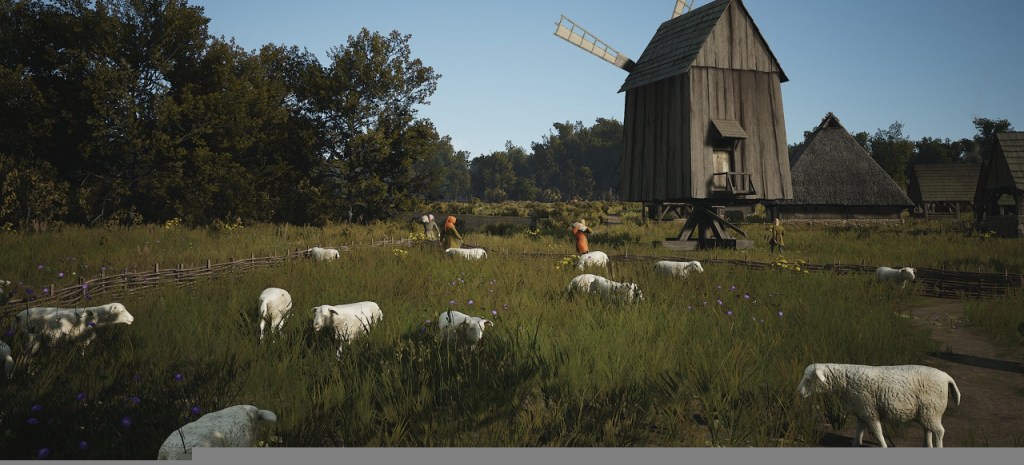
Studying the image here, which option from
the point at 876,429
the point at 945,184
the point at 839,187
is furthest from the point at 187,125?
the point at 945,184

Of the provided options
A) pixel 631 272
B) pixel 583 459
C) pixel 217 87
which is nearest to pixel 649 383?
pixel 583 459

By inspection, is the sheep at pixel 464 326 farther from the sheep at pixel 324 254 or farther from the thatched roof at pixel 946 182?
the thatched roof at pixel 946 182

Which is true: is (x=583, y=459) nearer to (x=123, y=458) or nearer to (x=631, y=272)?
(x=123, y=458)

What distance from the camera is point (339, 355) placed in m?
5.89

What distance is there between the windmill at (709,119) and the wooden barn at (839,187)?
58.6 ft

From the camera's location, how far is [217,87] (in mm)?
21891

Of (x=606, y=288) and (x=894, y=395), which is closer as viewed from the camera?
(x=894, y=395)

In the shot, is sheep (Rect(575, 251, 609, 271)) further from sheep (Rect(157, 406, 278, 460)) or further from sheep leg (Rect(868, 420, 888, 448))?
sheep (Rect(157, 406, 278, 460))

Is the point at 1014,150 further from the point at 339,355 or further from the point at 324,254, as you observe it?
the point at 339,355

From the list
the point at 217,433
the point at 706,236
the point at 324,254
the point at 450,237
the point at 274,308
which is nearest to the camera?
the point at 217,433

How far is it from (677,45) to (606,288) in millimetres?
13463

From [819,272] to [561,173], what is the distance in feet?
361

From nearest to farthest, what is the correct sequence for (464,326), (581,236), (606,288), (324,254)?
(464,326) → (606,288) → (324,254) → (581,236)

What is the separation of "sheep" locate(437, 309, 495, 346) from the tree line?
13031 millimetres
